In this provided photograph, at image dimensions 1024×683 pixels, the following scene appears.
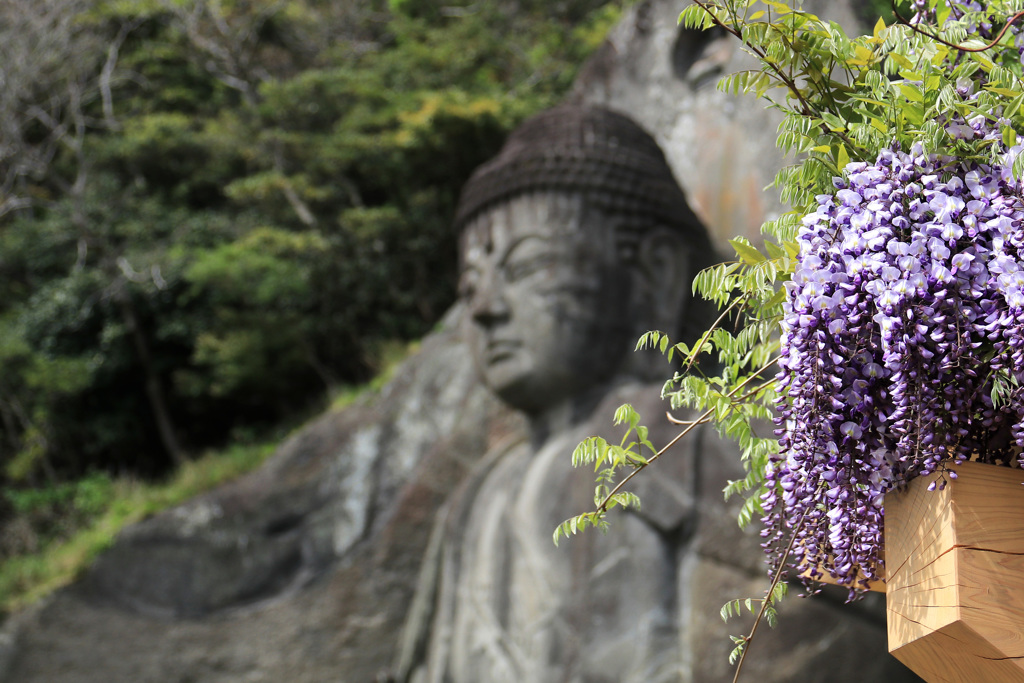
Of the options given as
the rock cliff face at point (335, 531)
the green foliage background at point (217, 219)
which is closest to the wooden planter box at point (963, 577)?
the rock cliff face at point (335, 531)

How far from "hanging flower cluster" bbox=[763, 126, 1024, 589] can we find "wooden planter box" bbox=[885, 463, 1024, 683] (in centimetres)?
4

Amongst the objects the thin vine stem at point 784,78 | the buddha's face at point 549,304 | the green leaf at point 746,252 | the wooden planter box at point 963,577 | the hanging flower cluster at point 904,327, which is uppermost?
the buddha's face at point 549,304

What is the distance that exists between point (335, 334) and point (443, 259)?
1365 millimetres

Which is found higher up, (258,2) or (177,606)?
(258,2)

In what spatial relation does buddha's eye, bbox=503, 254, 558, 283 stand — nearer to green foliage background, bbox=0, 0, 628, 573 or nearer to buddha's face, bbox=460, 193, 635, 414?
buddha's face, bbox=460, 193, 635, 414

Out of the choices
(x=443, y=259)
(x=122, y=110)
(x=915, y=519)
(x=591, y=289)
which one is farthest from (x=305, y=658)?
(x=122, y=110)

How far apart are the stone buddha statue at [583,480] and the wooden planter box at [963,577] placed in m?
2.05

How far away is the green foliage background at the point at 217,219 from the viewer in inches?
344

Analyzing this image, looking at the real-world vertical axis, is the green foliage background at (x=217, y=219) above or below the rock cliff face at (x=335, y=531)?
above

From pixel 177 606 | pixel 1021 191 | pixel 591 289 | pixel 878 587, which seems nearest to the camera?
pixel 1021 191

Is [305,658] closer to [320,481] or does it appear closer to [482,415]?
[320,481]

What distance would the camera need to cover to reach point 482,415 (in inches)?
210

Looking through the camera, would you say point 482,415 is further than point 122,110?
No

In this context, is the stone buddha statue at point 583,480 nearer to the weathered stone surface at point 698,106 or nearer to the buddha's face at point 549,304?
the buddha's face at point 549,304
